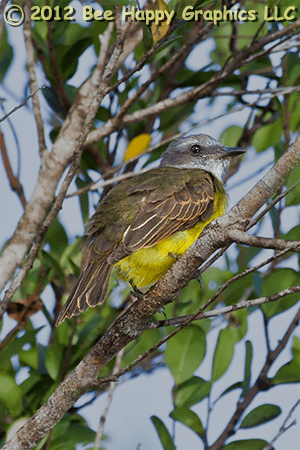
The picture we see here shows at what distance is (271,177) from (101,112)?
7.04 ft

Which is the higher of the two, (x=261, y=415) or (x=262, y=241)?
(x=262, y=241)

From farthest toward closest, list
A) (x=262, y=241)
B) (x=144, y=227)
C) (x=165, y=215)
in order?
(x=165, y=215)
(x=144, y=227)
(x=262, y=241)

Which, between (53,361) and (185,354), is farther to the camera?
(185,354)

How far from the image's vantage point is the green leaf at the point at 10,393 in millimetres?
2816

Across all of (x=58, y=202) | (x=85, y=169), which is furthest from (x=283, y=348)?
(x=85, y=169)

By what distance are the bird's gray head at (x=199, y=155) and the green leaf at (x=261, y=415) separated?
1929 mm

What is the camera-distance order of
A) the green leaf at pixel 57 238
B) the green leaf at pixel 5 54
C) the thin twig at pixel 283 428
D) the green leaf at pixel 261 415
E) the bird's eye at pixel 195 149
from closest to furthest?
1. the thin twig at pixel 283 428
2. the green leaf at pixel 261 415
3. the green leaf at pixel 57 238
4. the green leaf at pixel 5 54
5. the bird's eye at pixel 195 149

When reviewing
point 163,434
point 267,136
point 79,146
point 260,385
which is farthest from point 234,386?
point 267,136

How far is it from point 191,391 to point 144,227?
3.18 feet

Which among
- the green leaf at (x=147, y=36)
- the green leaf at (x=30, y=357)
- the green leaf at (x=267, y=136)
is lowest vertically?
the green leaf at (x=30, y=357)

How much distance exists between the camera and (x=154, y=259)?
3217mm

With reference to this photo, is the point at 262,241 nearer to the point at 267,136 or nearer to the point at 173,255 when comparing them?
the point at 173,255

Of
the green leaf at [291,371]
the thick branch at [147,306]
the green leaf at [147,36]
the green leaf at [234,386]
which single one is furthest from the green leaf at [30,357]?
the green leaf at [147,36]

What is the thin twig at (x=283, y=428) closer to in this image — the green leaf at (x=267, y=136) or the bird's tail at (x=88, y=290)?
the bird's tail at (x=88, y=290)
